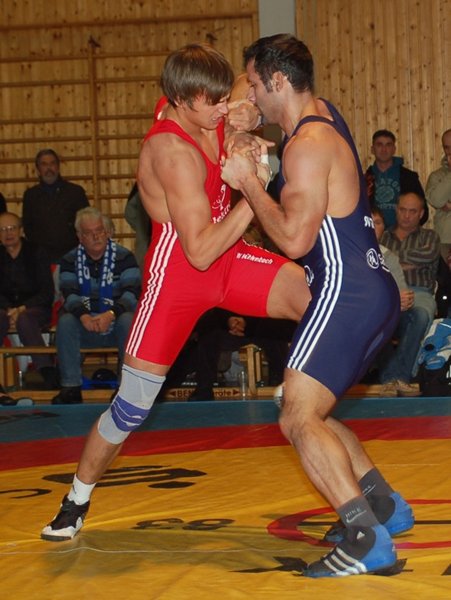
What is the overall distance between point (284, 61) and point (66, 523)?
5.52ft

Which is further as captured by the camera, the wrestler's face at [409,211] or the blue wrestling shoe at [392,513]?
the wrestler's face at [409,211]

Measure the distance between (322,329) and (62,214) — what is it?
7.32 metres

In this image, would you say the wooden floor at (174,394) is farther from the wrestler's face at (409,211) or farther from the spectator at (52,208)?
the spectator at (52,208)

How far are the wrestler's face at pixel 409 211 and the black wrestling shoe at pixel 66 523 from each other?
496 centimetres

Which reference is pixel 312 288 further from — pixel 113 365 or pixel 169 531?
pixel 113 365

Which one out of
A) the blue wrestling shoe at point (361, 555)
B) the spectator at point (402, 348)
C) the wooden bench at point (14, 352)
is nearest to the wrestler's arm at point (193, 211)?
the blue wrestling shoe at point (361, 555)

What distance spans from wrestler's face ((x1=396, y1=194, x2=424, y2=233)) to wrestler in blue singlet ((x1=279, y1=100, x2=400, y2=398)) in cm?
498

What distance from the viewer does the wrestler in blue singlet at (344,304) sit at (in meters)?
3.06

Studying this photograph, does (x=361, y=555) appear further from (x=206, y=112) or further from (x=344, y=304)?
(x=206, y=112)

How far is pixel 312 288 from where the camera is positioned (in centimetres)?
322

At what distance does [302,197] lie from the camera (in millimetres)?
3014

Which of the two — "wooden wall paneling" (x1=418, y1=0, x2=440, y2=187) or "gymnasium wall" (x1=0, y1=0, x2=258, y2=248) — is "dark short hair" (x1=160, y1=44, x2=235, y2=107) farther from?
"gymnasium wall" (x1=0, y1=0, x2=258, y2=248)

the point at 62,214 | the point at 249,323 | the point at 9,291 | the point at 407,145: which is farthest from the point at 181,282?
the point at 407,145

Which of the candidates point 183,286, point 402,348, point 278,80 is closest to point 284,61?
point 278,80
